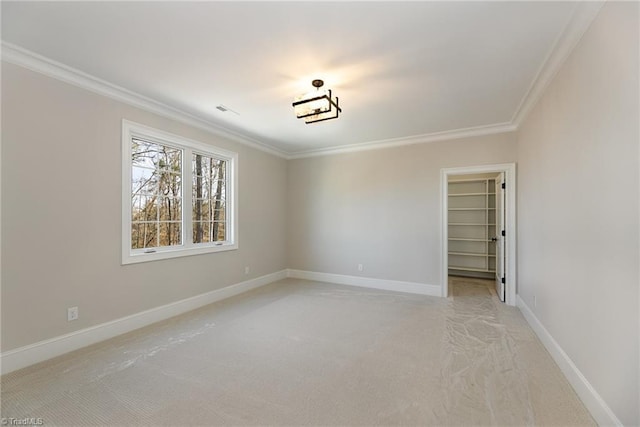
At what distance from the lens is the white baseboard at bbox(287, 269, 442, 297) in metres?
4.62

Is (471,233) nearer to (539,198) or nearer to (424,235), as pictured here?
(424,235)

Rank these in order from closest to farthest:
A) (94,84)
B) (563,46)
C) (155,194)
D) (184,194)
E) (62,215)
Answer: (563,46) → (62,215) → (94,84) → (155,194) → (184,194)

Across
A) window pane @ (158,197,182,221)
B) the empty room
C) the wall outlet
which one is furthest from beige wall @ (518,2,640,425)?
window pane @ (158,197,182,221)

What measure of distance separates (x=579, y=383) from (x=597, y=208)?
1.27 metres

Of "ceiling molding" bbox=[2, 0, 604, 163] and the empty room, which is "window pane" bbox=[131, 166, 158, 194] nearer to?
the empty room

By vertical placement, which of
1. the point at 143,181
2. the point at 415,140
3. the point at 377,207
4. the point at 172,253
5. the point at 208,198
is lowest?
the point at 172,253

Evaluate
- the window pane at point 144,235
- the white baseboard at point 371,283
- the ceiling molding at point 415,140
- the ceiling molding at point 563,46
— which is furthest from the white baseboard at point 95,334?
the ceiling molding at point 563,46

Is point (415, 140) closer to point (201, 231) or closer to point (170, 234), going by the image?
point (201, 231)

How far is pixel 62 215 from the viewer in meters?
2.63

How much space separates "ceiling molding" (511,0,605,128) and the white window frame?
4081 mm

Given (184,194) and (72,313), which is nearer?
(72,313)

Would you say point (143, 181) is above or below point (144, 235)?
above

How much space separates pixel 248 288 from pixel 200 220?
1.51 metres

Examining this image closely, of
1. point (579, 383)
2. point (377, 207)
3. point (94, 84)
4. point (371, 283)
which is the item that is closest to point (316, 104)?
point (94, 84)
